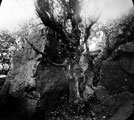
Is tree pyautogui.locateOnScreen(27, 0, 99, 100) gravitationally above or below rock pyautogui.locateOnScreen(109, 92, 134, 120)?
above

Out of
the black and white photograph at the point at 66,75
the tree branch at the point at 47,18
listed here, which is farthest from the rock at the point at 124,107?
the tree branch at the point at 47,18

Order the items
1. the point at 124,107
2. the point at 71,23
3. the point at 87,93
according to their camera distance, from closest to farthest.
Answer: the point at 124,107 → the point at 71,23 → the point at 87,93

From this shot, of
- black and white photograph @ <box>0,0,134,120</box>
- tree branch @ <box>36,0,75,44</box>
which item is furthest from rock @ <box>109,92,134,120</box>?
tree branch @ <box>36,0,75,44</box>

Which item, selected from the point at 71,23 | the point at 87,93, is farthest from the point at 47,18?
the point at 87,93

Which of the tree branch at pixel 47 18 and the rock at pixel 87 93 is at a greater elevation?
the tree branch at pixel 47 18

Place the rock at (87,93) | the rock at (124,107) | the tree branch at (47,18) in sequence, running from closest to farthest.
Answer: the rock at (124,107) < the tree branch at (47,18) < the rock at (87,93)

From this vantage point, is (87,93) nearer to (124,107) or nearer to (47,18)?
(124,107)

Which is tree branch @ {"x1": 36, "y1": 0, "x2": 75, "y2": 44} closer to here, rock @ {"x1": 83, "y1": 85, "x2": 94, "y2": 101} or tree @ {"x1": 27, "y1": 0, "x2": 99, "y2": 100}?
tree @ {"x1": 27, "y1": 0, "x2": 99, "y2": 100}

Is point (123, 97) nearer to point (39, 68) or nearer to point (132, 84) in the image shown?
point (132, 84)

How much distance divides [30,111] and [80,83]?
4.15 m

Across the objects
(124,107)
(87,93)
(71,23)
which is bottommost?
(124,107)

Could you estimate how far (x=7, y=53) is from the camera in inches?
1464

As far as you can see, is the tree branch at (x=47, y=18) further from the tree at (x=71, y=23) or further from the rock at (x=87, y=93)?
the rock at (x=87, y=93)

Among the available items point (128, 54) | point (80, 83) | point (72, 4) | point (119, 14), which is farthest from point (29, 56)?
point (119, 14)
